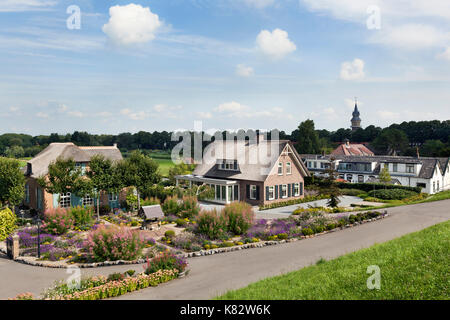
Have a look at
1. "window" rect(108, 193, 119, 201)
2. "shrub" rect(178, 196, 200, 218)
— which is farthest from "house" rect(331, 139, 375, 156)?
"window" rect(108, 193, 119, 201)

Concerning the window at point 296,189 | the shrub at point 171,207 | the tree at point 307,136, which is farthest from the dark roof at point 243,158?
the tree at point 307,136

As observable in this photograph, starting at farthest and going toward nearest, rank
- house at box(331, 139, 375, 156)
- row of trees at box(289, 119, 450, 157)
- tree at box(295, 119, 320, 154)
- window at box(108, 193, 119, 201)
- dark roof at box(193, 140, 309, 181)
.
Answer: tree at box(295, 119, 320, 154), row of trees at box(289, 119, 450, 157), house at box(331, 139, 375, 156), dark roof at box(193, 140, 309, 181), window at box(108, 193, 119, 201)

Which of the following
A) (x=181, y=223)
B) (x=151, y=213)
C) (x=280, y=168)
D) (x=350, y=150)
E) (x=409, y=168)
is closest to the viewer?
(x=151, y=213)

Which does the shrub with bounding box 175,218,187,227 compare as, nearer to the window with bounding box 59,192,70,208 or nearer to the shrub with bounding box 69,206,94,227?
the shrub with bounding box 69,206,94,227

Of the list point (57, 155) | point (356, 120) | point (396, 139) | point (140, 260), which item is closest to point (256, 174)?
point (57, 155)

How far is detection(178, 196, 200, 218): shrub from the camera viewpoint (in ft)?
85.9

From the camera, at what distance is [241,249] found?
59.5ft

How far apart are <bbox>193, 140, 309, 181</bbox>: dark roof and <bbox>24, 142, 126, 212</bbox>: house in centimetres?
1069

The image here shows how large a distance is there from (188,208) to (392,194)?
25.7m

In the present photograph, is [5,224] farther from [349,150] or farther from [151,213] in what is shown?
[349,150]

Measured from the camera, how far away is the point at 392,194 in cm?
3931

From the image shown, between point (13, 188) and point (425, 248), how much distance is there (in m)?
28.8

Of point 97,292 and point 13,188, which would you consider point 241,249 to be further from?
point 13,188

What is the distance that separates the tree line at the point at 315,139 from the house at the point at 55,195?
52.4m
